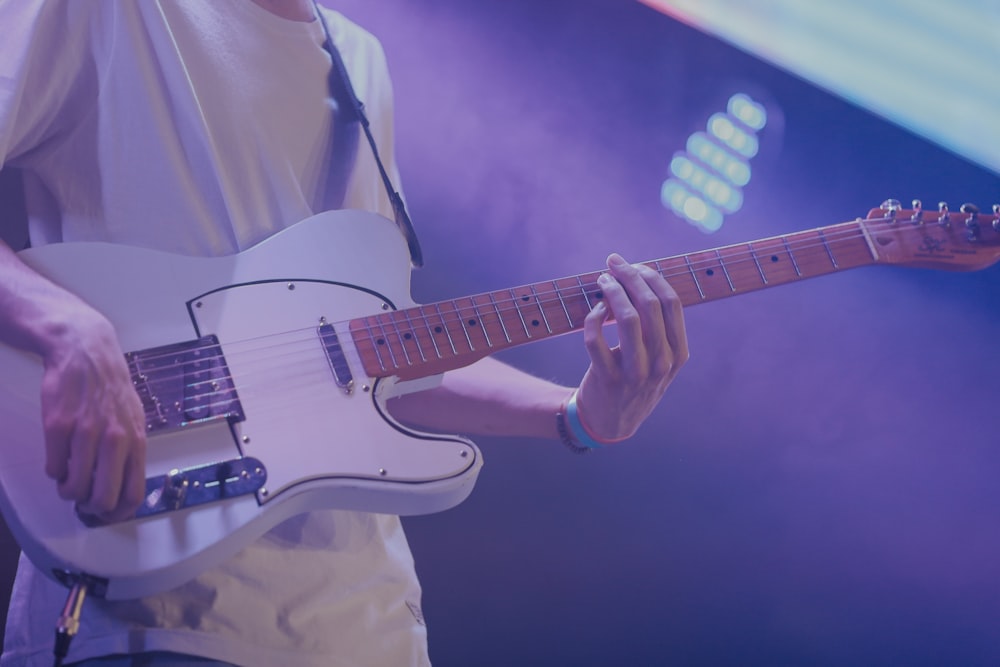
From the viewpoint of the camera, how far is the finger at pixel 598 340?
3.85 feet

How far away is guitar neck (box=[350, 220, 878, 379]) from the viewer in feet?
3.63

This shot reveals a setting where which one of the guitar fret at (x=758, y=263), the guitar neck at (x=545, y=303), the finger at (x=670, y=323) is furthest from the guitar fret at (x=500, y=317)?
the guitar fret at (x=758, y=263)

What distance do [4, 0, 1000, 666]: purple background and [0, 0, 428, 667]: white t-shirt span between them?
1.58 feet

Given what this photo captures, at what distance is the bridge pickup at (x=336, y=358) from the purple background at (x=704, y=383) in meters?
0.70

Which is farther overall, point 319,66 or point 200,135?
point 319,66

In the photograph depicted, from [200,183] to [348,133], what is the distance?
0.35 metres

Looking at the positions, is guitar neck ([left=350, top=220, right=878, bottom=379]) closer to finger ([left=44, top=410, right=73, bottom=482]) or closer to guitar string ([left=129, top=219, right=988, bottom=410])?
guitar string ([left=129, top=219, right=988, bottom=410])

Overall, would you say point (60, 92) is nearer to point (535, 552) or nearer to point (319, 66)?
point (319, 66)

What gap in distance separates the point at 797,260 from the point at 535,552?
2.84ft

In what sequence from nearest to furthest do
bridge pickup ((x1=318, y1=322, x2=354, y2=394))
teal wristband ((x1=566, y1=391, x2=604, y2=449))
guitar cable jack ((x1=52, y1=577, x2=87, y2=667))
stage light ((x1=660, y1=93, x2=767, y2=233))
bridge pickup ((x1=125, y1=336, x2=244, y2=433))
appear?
guitar cable jack ((x1=52, y1=577, x2=87, y2=667)) < bridge pickup ((x1=125, y1=336, x2=244, y2=433)) < bridge pickup ((x1=318, y1=322, x2=354, y2=394)) < teal wristband ((x1=566, y1=391, x2=604, y2=449)) < stage light ((x1=660, y1=93, x2=767, y2=233))

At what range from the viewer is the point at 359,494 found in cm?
96

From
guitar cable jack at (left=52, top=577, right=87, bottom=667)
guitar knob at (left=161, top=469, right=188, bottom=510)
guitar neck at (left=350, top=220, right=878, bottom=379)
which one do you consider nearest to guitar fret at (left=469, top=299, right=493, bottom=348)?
guitar neck at (left=350, top=220, right=878, bottom=379)

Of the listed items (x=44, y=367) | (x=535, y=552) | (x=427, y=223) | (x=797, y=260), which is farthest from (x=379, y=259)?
(x=535, y=552)

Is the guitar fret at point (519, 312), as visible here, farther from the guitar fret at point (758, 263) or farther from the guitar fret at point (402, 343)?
the guitar fret at point (758, 263)
